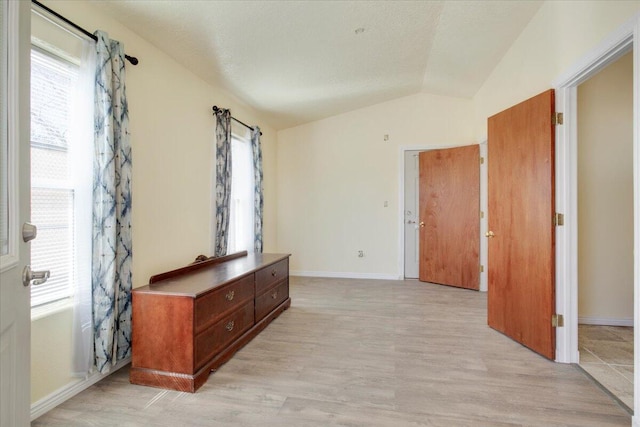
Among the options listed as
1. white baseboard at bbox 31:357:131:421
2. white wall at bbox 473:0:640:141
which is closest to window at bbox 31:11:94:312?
white baseboard at bbox 31:357:131:421

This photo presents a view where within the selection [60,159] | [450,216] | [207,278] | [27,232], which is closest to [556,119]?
[450,216]

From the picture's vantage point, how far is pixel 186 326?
205cm

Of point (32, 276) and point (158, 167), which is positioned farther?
point (158, 167)

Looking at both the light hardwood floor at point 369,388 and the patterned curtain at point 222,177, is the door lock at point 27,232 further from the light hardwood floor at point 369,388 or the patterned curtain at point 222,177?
the patterned curtain at point 222,177

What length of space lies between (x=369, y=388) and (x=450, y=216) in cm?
337

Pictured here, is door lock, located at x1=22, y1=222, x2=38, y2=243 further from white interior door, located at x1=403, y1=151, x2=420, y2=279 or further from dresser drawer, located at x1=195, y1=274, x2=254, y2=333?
white interior door, located at x1=403, y1=151, x2=420, y2=279

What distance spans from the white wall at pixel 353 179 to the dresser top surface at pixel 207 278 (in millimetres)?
1977

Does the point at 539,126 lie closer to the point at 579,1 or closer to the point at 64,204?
the point at 579,1

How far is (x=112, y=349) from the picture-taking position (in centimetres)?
213

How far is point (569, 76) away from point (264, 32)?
2259mm

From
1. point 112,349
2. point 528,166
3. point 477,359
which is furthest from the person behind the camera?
point 528,166

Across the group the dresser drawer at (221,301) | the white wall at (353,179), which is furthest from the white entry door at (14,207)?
the white wall at (353,179)

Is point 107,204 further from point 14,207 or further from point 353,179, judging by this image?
point 353,179

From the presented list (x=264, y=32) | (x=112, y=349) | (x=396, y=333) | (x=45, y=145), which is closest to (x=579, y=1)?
(x=264, y=32)
